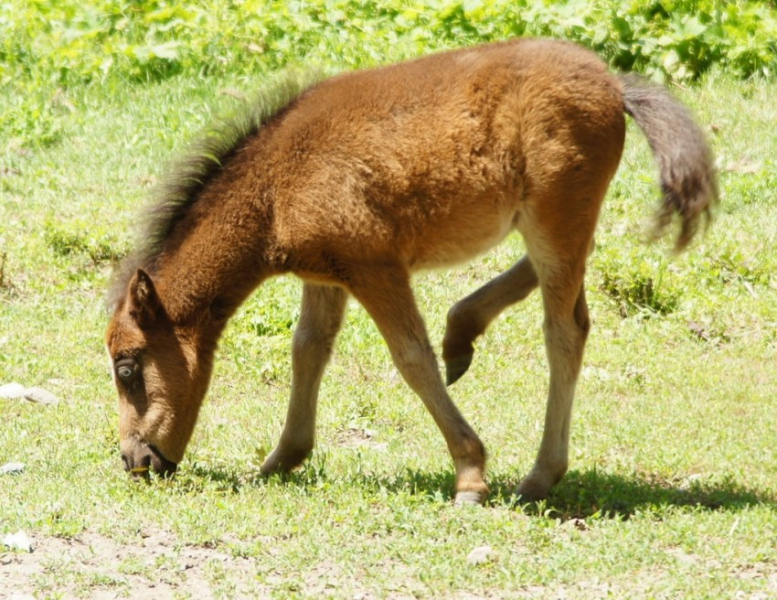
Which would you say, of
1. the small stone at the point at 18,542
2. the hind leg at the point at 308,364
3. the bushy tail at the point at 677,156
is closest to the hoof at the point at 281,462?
the hind leg at the point at 308,364

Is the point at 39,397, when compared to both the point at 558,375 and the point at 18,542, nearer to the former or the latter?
the point at 18,542

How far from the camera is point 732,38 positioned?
500 inches

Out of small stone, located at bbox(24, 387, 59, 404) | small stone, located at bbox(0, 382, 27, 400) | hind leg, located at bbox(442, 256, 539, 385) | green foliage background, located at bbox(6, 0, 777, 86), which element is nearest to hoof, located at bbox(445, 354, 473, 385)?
hind leg, located at bbox(442, 256, 539, 385)

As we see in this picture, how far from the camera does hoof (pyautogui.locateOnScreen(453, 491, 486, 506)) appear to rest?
6.06 m

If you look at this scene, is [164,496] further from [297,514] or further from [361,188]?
[361,188]

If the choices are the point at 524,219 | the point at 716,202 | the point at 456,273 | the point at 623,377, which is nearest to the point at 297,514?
the point at 524,219

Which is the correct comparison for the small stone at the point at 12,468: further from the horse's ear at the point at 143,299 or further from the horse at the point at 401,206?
the horse's ear at the point at 143,299

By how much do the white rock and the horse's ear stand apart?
2.12 metres

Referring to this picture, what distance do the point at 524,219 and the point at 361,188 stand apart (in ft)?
2.85

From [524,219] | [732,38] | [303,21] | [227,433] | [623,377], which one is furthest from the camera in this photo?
[303,21]

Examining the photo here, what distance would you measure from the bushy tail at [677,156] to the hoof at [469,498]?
1.57 m

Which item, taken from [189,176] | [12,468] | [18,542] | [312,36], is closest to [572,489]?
[189,176]

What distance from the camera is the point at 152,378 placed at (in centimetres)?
636

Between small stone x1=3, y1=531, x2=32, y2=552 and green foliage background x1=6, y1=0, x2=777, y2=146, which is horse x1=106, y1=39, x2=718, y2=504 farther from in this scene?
green foliage background x1=6, y1=0, x2=777, y2=146
